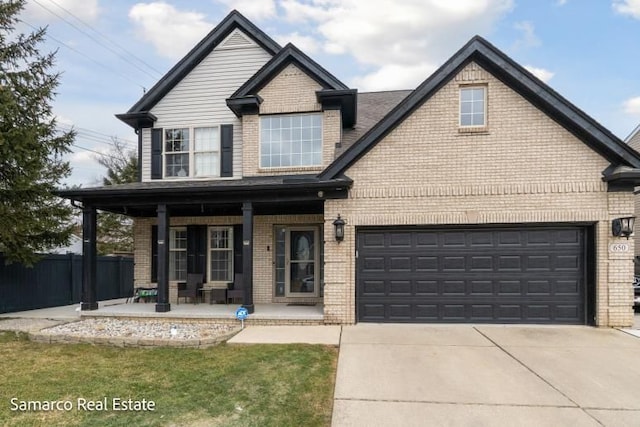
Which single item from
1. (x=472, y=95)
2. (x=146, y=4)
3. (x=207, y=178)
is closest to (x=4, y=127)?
(x=207, y=178)

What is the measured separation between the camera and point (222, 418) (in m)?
4.02

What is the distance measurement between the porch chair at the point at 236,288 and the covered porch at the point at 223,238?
114 mm

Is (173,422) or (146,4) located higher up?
(146,4)

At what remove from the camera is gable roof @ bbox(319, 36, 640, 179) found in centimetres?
787

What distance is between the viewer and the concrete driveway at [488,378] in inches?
161

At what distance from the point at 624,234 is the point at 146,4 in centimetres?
1567

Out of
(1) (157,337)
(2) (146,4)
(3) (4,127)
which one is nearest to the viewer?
(1) (157,337)

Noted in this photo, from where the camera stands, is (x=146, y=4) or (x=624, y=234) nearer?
(x=624, y=234)

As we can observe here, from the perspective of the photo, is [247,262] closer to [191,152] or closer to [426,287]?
[426,287]

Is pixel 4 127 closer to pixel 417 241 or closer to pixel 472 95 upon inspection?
pixel 417 241

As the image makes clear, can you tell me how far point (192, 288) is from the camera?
10.6m

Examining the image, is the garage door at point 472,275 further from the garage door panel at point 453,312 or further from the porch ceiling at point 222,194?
the porch ceiling at point 222,194

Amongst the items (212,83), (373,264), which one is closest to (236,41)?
(212,83)

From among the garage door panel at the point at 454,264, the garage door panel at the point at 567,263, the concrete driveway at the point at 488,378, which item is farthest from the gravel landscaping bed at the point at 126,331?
the garage door panel at the point at 567,263
